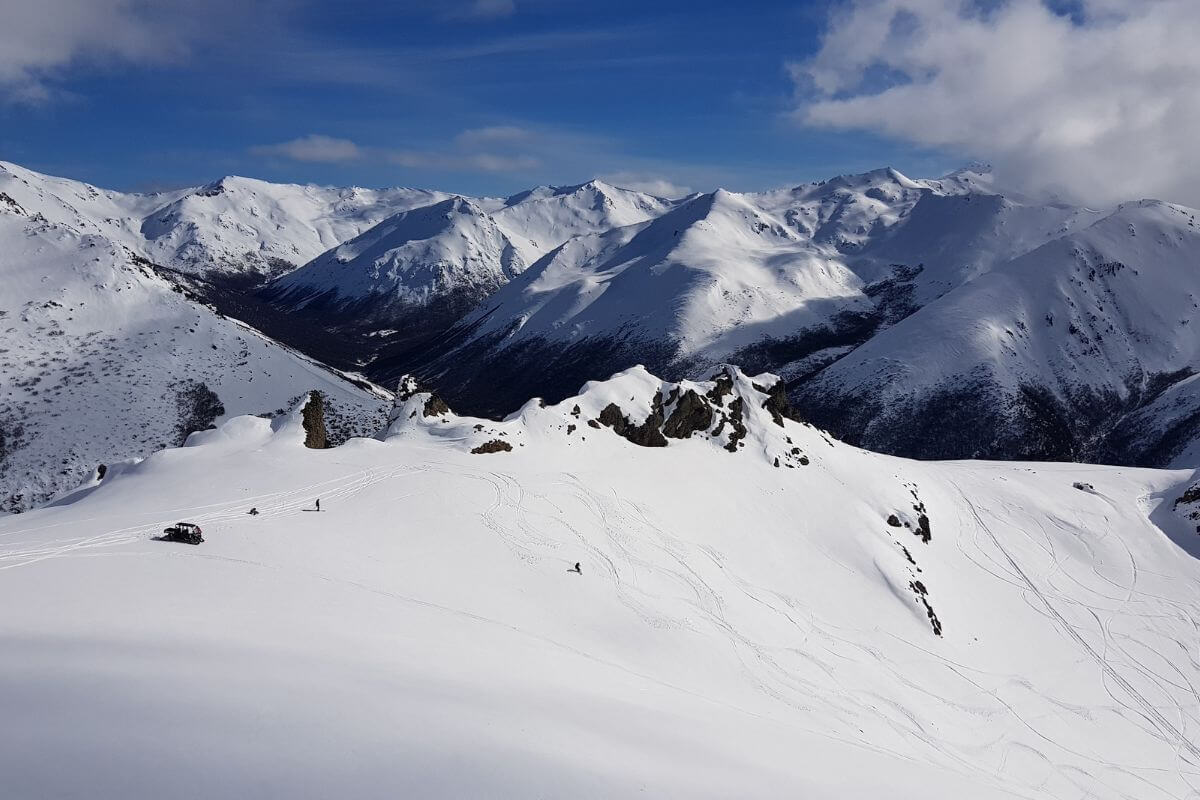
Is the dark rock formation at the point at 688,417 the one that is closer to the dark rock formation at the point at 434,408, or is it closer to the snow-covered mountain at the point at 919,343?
the dark rock formation at the point at 434,408

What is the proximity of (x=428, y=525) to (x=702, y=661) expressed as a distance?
537 inches

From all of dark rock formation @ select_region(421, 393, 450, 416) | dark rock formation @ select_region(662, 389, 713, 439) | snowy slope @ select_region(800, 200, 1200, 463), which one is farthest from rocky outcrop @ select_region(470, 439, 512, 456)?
snowy slope @ select_region(800, 200, 1200, 463)

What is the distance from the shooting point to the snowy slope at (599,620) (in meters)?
12.2

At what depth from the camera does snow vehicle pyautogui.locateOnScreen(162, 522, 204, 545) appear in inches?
930

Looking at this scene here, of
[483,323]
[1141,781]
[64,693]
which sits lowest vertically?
[1141,781]

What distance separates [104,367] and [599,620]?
8108 centimetres

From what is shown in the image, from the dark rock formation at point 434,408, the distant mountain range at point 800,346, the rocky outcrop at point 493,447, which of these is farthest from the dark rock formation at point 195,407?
the rocky outcrop at point 493,447

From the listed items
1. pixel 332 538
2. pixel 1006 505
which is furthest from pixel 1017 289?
pixel 332 538

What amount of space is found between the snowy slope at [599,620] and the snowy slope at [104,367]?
4077 centimetres

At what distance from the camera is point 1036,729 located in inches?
1309

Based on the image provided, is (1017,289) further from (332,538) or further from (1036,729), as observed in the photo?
(332,538)

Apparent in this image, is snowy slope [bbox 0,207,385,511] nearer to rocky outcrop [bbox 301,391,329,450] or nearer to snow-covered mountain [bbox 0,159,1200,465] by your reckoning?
snow-covered mountain [bbox 0,159,1200,465]

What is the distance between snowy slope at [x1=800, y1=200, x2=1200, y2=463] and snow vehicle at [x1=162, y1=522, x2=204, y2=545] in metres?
92.6

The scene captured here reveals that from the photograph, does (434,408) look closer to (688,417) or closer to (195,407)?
(688,417)
